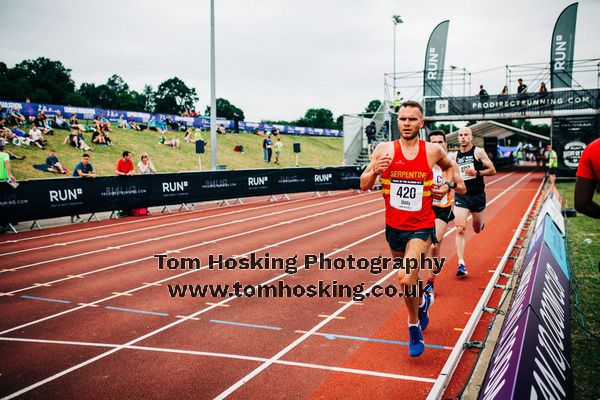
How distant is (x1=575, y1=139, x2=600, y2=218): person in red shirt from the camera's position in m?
2.96

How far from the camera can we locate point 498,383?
2852 millimetres

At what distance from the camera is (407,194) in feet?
14.3

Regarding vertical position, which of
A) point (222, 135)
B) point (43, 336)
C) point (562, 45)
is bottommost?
point (43, 336)

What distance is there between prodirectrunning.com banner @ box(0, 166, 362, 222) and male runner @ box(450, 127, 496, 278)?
11232 millimetres

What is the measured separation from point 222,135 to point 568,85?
29647mm

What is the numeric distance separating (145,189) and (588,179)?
571 inches

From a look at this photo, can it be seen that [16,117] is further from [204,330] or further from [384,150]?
[384,150]

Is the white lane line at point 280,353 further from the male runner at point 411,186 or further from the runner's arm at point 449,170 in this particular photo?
the runner's arm at point 449,170

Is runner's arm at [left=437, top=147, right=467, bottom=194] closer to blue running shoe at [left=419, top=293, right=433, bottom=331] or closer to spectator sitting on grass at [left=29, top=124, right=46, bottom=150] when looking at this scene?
blue running shoe at [left=419, top=293, right=433, bottom=331]

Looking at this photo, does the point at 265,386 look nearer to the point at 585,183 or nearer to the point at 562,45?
the point at 585,183

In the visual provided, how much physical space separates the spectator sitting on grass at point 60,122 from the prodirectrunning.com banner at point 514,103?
80.2ft

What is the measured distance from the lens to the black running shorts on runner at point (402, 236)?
436 cm

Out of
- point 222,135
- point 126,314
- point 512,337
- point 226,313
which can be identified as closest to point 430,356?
point 512,337

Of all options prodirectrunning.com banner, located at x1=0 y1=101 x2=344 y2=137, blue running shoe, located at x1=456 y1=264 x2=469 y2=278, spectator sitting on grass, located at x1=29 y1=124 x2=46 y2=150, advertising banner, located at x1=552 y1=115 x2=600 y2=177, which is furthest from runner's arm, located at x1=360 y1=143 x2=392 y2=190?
prodirectrunning.com banner, located at x1=0 y1=101 x2=344 y2=137
